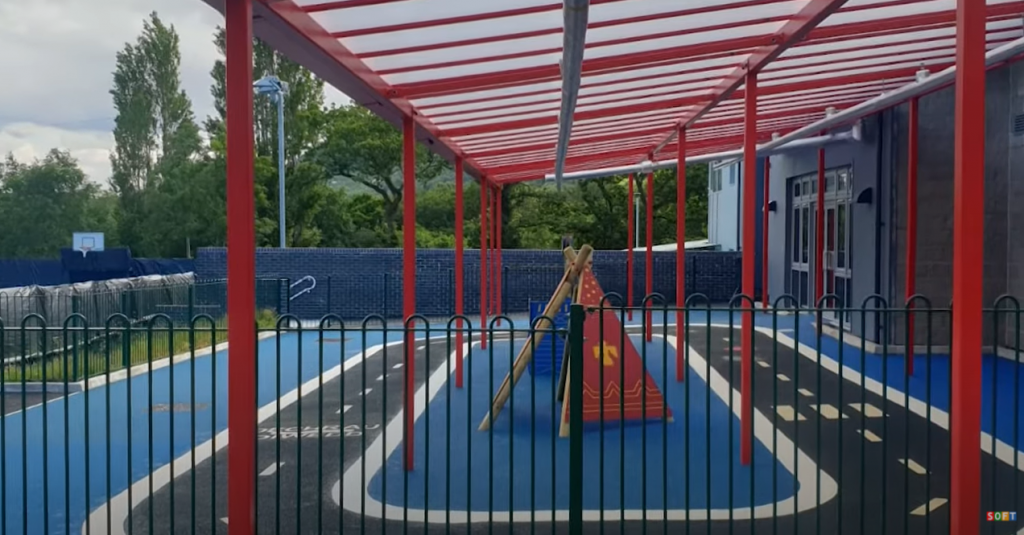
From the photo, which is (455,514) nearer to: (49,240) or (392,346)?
(392,346)

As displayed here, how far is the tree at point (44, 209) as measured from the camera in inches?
1503

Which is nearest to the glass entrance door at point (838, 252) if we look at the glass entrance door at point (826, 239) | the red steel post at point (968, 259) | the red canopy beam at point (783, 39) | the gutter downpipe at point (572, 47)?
the glass entrance door at point (826, 239)

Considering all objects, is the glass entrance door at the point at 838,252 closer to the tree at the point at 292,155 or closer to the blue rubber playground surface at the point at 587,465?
the blue rubber playground surface at the point at 587,465

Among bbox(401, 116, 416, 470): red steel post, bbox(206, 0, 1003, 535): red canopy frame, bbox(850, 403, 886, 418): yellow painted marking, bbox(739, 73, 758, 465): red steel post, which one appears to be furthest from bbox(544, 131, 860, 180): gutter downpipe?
bbox(401, 116, 416, 470): red steel post

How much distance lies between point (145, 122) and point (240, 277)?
35493 millimetres

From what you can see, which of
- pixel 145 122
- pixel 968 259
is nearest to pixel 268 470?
pixel 968 259

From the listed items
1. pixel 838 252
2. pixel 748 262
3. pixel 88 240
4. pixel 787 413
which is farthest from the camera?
pixel 88 240

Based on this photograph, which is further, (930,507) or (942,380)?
(942,380)

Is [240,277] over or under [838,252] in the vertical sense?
under

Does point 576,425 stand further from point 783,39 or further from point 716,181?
point 716,181

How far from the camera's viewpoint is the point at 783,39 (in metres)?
5.48

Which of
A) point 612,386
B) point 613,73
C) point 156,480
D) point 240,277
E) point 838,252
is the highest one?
point 613,73

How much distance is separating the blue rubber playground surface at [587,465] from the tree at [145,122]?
3042cm

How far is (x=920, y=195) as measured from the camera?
36.9 ft
